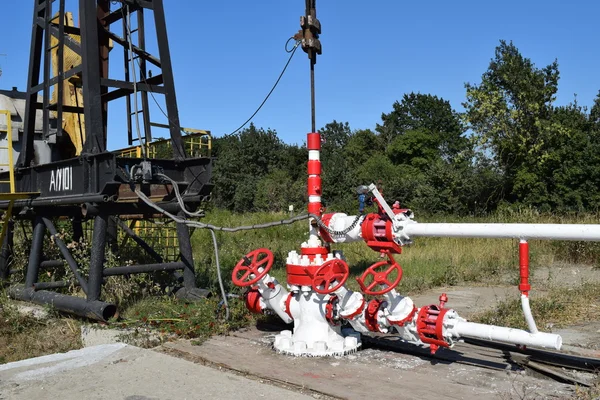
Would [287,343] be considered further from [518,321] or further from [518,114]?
[518,114]

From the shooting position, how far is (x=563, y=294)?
800 cm

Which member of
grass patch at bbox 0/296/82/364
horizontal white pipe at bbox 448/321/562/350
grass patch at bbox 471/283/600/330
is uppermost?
horizontal white pipe at bbox 448/321/562/350

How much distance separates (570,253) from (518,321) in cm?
674

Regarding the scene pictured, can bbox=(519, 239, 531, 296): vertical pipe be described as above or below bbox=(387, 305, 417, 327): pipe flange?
above

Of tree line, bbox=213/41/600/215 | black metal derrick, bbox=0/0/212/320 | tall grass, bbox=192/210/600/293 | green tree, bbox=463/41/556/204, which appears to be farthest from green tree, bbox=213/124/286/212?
black metal derrick, bbox=0/0/212/320

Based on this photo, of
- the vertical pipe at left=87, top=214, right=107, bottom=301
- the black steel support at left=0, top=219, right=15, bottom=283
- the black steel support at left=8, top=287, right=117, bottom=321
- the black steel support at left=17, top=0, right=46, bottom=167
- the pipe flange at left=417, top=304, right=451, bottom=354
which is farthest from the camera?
the black steel support at left=0, top=219, right=15, bottom=283

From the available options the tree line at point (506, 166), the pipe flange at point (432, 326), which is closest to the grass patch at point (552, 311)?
the pipe flange at point (432, 326)

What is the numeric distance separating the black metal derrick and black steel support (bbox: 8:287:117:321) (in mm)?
13

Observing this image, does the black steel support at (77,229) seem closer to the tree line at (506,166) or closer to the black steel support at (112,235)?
the black steel support at (112,235)

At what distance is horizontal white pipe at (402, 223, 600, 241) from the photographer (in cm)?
395

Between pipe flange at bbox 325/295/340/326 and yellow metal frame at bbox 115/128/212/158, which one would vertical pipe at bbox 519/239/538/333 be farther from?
yellow metal frame at bbox 115/128/212/158

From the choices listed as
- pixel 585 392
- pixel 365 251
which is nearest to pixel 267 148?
pixel 365 251

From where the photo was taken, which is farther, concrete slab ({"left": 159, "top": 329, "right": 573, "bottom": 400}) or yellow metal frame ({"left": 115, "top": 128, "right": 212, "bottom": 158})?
yellow metal frame ({"left": 115, "top": 128, "right": 212, "bottom": 158})

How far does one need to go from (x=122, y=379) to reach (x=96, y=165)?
2.96 metres
